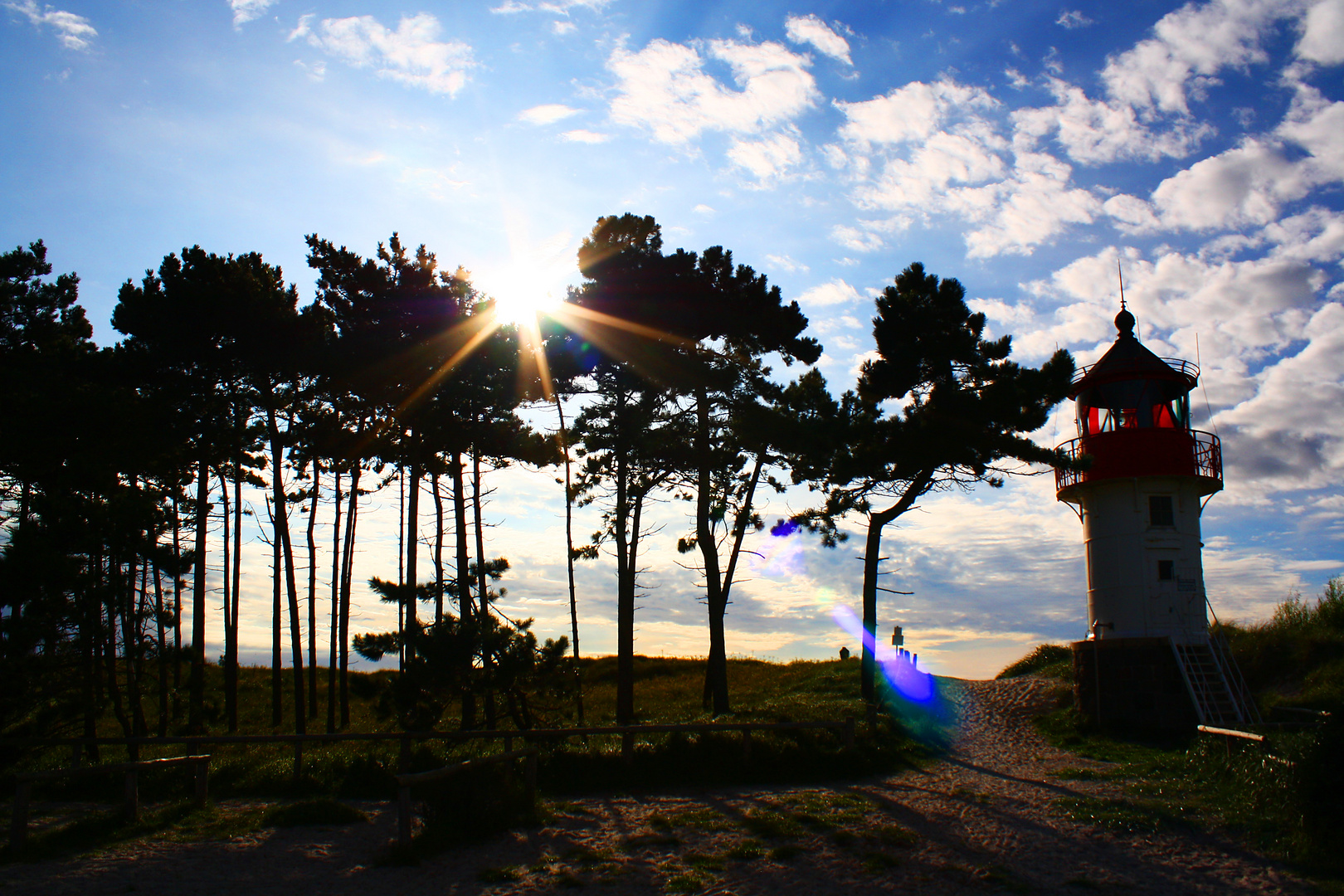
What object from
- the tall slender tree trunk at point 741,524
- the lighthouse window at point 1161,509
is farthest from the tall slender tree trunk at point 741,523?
the lighthouse window at point 1161,509

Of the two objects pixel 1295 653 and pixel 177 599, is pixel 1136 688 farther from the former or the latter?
pixel 177 599

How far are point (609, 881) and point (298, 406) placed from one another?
663 inches

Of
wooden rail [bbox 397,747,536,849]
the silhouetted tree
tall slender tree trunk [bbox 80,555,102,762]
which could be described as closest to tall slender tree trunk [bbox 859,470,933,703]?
the silhouetted tree

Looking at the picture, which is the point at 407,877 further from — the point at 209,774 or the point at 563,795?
the point at 209,774

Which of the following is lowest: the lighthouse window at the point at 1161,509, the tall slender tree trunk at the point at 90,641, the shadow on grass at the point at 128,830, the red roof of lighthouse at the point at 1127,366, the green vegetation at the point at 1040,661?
the green vegetation at the point at 1040,661

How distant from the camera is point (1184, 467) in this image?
61.5 feet

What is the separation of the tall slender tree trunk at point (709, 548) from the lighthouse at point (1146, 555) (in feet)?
28.3

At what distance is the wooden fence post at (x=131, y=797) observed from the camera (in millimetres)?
10312

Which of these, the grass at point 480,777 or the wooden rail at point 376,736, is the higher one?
the wooden rail at point 376,736

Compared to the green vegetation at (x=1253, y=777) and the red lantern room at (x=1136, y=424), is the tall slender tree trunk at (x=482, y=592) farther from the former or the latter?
the red lantern room at (x=1136, y=424)

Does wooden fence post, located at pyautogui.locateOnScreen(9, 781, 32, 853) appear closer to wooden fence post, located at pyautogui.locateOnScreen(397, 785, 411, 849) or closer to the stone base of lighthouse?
wooden fence post, located at pyautogui.locateOnScreen(397, 785, 411, 849)

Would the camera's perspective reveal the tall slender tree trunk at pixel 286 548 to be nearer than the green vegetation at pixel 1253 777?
No

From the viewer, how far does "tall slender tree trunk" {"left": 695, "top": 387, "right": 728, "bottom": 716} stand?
1969 cm

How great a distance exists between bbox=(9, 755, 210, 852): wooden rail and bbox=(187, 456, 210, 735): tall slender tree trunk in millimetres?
4326
